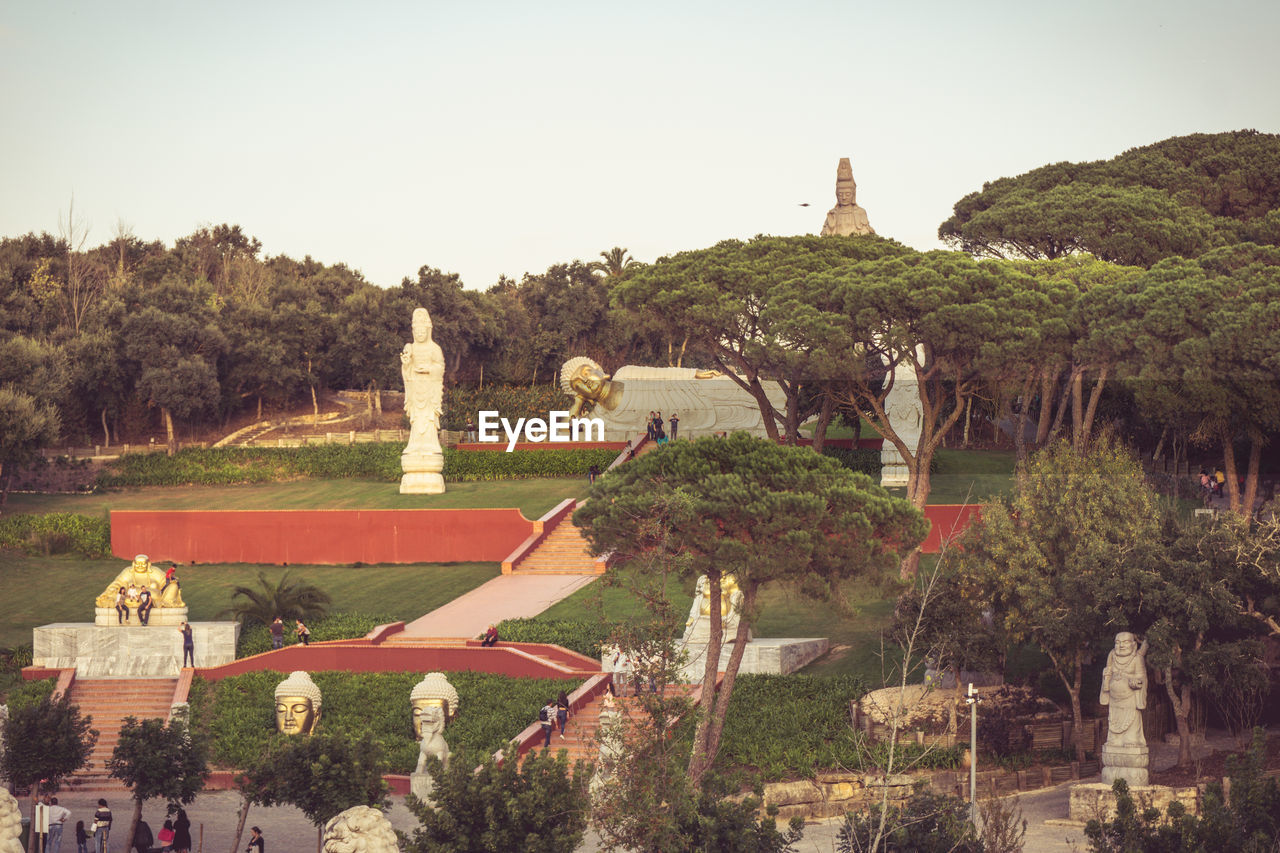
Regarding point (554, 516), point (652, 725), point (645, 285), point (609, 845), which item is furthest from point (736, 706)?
point (645, 285)

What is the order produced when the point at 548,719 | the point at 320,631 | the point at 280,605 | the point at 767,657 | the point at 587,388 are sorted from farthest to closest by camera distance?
the point at 587,388
the point at 280,605
the point at 320,631
the point at 767,657
the point at 548,719

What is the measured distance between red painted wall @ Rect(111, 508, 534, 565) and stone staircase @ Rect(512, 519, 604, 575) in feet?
2.44

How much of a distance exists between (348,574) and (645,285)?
39.1 feet

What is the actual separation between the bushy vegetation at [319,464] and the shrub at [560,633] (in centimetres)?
1636

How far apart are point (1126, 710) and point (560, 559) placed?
19.4 m

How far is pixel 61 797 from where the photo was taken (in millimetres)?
27359

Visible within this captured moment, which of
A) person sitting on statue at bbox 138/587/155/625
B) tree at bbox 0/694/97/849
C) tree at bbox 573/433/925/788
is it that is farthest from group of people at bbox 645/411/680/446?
tree at bbox 0/694/97/849

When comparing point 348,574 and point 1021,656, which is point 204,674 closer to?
point 348,574

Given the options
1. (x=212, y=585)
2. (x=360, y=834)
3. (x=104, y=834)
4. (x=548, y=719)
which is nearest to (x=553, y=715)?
(x=548, y=719)

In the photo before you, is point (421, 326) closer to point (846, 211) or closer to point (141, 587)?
point (141, 587)

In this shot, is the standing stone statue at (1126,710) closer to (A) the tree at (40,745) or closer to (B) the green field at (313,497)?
(A) the tree at (40,745)

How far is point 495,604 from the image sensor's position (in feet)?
A: 118

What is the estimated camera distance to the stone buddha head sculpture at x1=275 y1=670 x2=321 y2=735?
2805cm

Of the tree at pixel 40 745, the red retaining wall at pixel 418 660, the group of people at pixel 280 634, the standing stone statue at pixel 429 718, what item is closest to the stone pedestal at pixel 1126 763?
the standing stone statue at pixel 429 718
